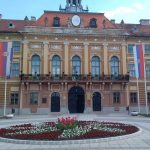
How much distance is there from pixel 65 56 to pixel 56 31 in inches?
170

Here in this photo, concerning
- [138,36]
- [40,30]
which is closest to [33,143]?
[40,30]

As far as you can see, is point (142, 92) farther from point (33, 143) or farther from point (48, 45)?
point (33, 143)

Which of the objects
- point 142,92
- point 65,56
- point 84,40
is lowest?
point 142,92

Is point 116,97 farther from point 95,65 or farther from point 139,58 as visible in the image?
point 139,58

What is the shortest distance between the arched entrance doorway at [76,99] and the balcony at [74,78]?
182cm

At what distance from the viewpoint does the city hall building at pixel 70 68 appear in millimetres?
41125

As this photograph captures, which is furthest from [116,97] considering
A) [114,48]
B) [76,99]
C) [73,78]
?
[114,48]

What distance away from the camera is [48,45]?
42.8m

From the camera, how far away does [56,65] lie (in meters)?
42.7

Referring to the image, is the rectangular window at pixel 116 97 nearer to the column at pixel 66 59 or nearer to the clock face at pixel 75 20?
the column at pixel 66 59

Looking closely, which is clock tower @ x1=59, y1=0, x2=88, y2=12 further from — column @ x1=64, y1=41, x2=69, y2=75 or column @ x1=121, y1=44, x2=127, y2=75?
column @ x1=121, y1=44, x2=127, y2=75

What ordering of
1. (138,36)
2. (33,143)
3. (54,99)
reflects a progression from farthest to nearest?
(138,36) → (54,99) → (33,143)

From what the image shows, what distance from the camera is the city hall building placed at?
1619 inches

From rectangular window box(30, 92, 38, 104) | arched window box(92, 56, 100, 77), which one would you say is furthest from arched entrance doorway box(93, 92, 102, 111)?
rectangular window box(30, 92, 38, 104)
